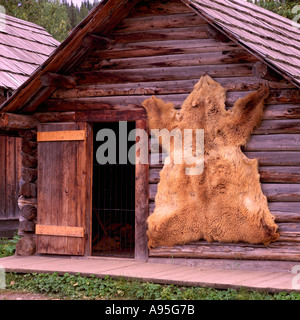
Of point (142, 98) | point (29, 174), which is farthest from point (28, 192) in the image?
point (142, 98)

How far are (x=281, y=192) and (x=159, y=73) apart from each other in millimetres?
2656

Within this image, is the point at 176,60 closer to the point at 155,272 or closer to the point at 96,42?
the point at 96,42

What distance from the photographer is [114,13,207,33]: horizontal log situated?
31.2ft

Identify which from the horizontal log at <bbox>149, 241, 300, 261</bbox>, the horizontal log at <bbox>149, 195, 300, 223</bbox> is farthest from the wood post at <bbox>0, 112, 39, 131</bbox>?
the horizontal log at <bbox>149, 195, 300, 223</bbox>

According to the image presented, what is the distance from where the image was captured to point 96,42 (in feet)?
32.4

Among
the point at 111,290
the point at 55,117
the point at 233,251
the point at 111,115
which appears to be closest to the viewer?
the point at 111,290

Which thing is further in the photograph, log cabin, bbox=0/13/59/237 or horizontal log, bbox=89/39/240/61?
log cabin, bbox=0/13/59/237

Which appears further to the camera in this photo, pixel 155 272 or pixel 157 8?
pixel 157 8

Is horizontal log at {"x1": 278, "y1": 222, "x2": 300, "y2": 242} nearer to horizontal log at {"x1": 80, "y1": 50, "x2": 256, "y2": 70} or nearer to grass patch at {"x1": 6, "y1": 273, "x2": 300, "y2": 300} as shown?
grass patch at {"x1": 6, "y1": 273, "x2": 300, "y2": 300}

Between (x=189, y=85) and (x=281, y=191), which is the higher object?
(x=189, y=85)

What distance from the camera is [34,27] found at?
1798 cm

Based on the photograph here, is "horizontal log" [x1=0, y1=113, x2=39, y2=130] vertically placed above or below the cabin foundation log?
above

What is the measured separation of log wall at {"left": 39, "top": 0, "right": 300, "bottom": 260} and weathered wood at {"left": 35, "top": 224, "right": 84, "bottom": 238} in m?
1.31
